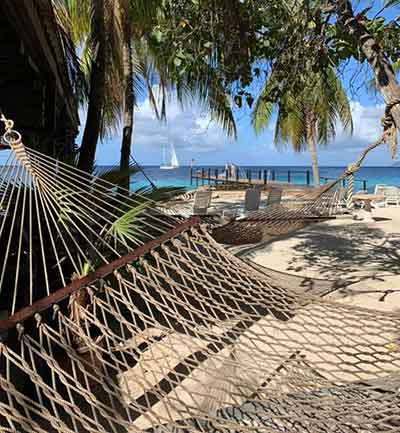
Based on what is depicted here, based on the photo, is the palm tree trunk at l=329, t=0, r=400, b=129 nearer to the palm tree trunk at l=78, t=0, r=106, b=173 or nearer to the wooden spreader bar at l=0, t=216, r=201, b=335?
the wooden spreader bar at l=0, t=216, r=201, b=335

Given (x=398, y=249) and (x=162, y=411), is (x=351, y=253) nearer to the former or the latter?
(x=398, y=249)

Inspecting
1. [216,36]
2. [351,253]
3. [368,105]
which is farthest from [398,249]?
[216,36]

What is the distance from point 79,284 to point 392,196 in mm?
9913

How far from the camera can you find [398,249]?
4.61 meters

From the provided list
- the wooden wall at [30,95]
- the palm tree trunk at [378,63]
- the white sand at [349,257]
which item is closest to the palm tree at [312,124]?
the white sand at [349,257]

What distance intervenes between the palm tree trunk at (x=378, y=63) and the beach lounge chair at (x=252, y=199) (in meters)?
5.54

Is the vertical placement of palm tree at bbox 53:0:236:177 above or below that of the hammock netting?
above

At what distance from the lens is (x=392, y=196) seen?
964 centimetres

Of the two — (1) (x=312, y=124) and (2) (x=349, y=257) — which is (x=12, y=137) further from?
(1) (x=312, y=124)

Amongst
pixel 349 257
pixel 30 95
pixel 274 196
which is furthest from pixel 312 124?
pixel 30 95

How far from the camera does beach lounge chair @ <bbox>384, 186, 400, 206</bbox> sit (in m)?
9.48

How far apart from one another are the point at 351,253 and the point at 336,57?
2.77m

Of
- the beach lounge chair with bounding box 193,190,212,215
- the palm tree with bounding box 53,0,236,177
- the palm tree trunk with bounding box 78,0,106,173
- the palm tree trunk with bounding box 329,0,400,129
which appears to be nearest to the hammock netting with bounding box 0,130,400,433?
the palm tree trunk with bounding box 329,0,400,129

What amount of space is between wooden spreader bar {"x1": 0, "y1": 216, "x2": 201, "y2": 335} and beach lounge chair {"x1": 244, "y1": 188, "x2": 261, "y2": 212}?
19.1 ft
